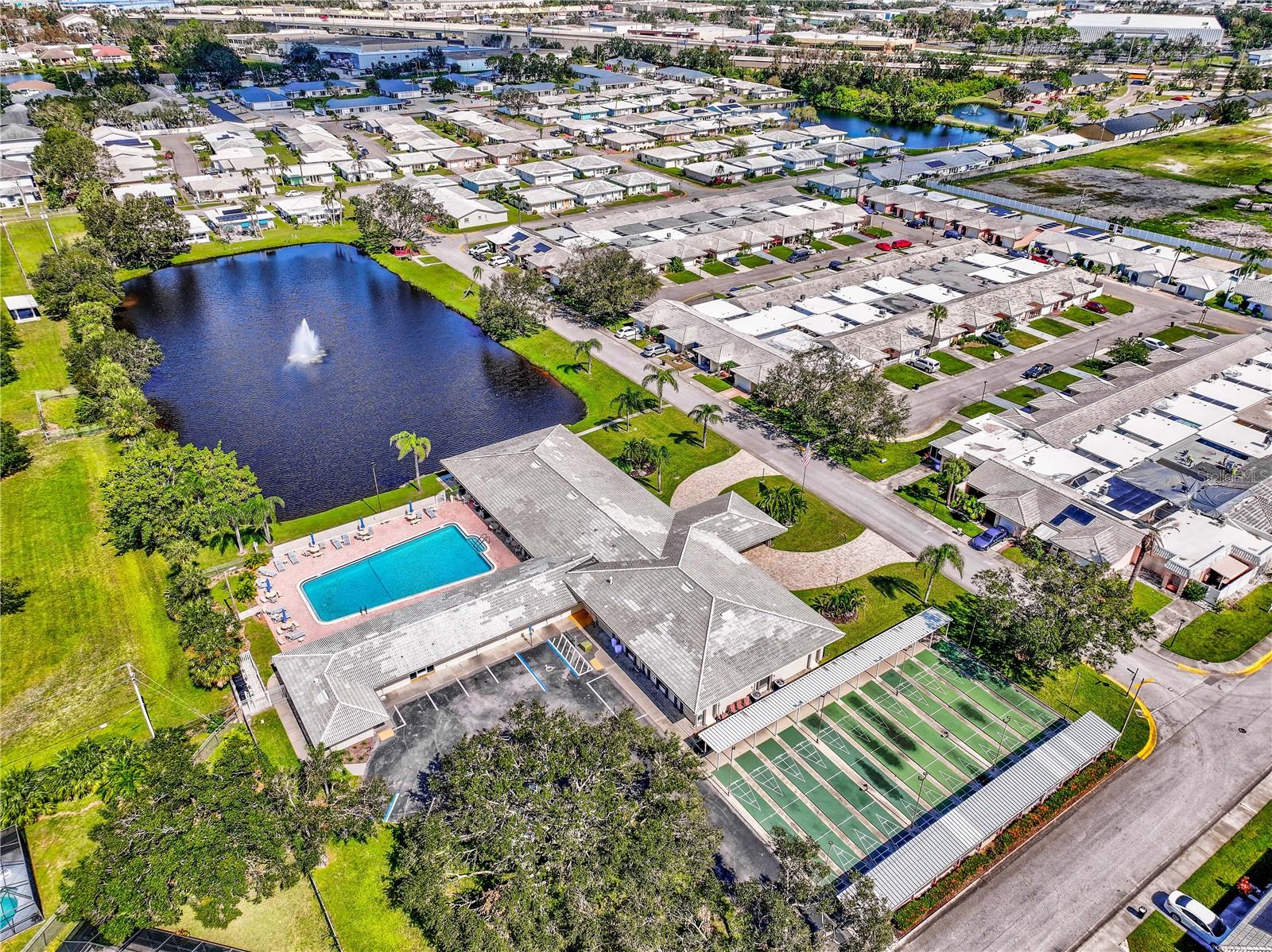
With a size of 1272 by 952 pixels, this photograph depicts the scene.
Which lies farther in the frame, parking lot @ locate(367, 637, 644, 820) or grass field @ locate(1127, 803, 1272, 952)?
parking lot @ locate(367, 637, 644, 820)

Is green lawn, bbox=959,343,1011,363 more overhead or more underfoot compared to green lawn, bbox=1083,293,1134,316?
more underfoot

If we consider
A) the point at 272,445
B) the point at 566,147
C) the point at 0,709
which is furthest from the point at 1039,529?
the point at 566,147

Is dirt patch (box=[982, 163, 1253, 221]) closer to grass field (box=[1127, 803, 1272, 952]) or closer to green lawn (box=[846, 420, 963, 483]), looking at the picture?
green lawn (box=[846, 420, 963, 483])

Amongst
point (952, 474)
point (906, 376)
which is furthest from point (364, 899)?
point (906, 376)

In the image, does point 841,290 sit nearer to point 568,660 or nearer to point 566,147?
point 568,660

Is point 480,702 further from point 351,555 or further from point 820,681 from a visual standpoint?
point 820,681

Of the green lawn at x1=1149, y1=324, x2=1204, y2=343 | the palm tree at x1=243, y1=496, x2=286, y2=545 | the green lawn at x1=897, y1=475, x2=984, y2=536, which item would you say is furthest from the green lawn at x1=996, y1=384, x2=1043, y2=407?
the palm tree at x1=243, y1=496, x2=286, y2=545
